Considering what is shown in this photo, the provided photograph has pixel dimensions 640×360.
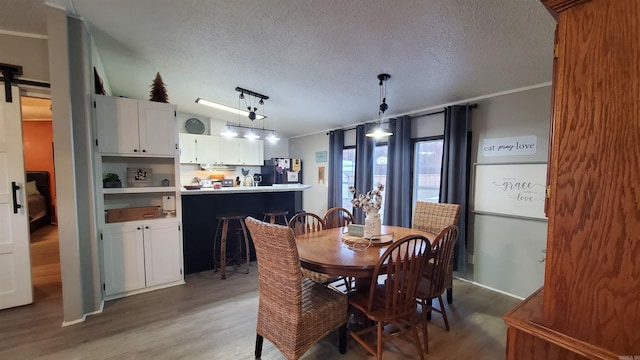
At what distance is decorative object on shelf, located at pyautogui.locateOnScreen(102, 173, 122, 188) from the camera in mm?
2758

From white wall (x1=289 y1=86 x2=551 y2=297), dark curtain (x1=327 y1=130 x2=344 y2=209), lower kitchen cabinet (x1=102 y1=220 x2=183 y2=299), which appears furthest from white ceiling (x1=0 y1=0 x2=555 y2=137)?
lower kitchen cabinet (x1=102 y1=220 x2=183 y2=299)

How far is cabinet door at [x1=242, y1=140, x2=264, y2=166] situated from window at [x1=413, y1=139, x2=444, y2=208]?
3612 mm

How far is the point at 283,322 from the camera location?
167 cm

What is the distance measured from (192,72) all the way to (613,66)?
363 cm

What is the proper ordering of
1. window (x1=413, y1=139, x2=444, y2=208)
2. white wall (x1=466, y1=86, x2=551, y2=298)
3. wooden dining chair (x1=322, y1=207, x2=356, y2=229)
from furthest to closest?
window (x1=413, y1=139, x2=444, y2=208), wooden dining chair (x1=322, y1=207, x2=356, y2=229), white wall (x1=466, y1=86, x2=551, y2=298)

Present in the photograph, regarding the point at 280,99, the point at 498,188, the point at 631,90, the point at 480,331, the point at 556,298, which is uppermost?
the point at 280,99

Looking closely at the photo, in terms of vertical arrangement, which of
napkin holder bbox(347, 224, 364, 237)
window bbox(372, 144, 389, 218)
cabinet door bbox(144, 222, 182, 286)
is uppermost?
window bbox(372, 144, 389, 218)

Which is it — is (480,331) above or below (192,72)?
below

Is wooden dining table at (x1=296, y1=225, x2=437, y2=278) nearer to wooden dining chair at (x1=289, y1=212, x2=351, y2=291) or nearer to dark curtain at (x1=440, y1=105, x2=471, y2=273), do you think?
wooden dining chair at (x1=289, y1=212, x2=351, y2=291)

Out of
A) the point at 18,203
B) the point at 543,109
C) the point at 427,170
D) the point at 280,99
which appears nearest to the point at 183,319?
the point at 18,203

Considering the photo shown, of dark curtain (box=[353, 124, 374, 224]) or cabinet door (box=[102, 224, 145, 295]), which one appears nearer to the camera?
cabinet door (box=[102, 224, 145, 295])

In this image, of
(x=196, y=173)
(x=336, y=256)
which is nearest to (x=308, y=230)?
(x=336, y=256)

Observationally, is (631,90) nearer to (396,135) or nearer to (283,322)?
(283,322)

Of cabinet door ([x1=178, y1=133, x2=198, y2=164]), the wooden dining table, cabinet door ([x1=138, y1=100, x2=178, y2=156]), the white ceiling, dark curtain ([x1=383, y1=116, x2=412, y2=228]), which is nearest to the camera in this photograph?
the wooden dining table
